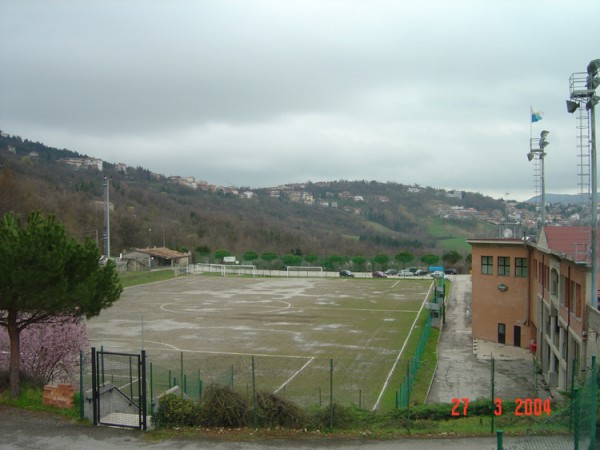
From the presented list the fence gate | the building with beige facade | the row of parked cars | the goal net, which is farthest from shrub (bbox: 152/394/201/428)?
the goal net

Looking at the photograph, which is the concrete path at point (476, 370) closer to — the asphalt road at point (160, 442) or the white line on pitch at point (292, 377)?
the white line on pitch at point (292, 377)

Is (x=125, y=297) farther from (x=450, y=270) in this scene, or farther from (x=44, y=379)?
(x=450, y=270)

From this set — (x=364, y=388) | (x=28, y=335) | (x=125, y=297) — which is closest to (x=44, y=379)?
(x=28, y=335)

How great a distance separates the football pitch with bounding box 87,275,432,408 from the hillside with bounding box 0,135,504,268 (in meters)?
30.9

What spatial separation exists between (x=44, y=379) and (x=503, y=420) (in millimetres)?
13512

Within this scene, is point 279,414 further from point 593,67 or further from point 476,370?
point 476,370


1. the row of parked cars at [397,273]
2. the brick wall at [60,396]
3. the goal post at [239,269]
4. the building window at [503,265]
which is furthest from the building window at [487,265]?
the goal post at [239,269]

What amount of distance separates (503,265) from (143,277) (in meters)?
48.6

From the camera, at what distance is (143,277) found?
232 feet

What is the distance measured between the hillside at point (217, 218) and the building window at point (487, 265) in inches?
2175

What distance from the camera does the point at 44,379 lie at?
1756 cm

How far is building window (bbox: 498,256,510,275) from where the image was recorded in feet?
112

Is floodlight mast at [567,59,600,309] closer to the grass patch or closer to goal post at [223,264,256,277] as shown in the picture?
the grass patch

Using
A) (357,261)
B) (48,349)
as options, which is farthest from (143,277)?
(48,349)
